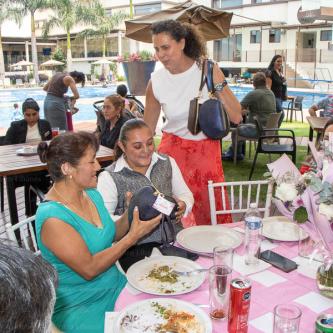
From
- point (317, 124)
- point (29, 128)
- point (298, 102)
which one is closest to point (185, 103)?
point (29, 128)

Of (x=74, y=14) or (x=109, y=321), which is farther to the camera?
(x=74, y=14)

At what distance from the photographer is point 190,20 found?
17.7 feet

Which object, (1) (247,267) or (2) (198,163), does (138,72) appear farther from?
(1) (247,267)

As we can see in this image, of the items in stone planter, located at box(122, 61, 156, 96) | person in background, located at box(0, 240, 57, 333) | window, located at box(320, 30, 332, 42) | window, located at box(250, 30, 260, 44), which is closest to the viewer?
person in background, located at box(0, 240, 57, 333)

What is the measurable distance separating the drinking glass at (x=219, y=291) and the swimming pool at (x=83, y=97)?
12.0 m

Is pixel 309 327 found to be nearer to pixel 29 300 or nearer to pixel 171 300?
pixel 171 300

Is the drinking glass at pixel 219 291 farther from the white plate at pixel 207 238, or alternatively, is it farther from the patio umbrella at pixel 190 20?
the patio umbrella at pixel 190 20

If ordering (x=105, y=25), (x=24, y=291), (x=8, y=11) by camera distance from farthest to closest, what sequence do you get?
(x=105, y=25) < (x=8, y=11) < (x=24, y=291)

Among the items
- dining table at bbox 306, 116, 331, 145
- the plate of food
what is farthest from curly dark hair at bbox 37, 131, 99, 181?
dining table at bbox 306, 116, 331, 145

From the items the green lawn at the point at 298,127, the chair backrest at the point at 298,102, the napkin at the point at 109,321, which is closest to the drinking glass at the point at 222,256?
the napkin at the point at 109,321

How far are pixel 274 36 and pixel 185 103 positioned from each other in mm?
22673

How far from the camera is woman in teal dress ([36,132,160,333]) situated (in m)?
1.55

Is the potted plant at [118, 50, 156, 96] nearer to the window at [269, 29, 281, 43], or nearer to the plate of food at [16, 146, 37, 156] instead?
the plate of food at [16, 146, 37, 156]

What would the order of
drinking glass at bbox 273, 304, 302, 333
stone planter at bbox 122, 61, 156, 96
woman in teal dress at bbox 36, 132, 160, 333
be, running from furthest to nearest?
1. stone planter at bbox 122, 61, 156, 96
2. woman in teal dress at bbox 36, 132, 160, 333
3. drinking glass at bbox 273, 304, 302, 333
